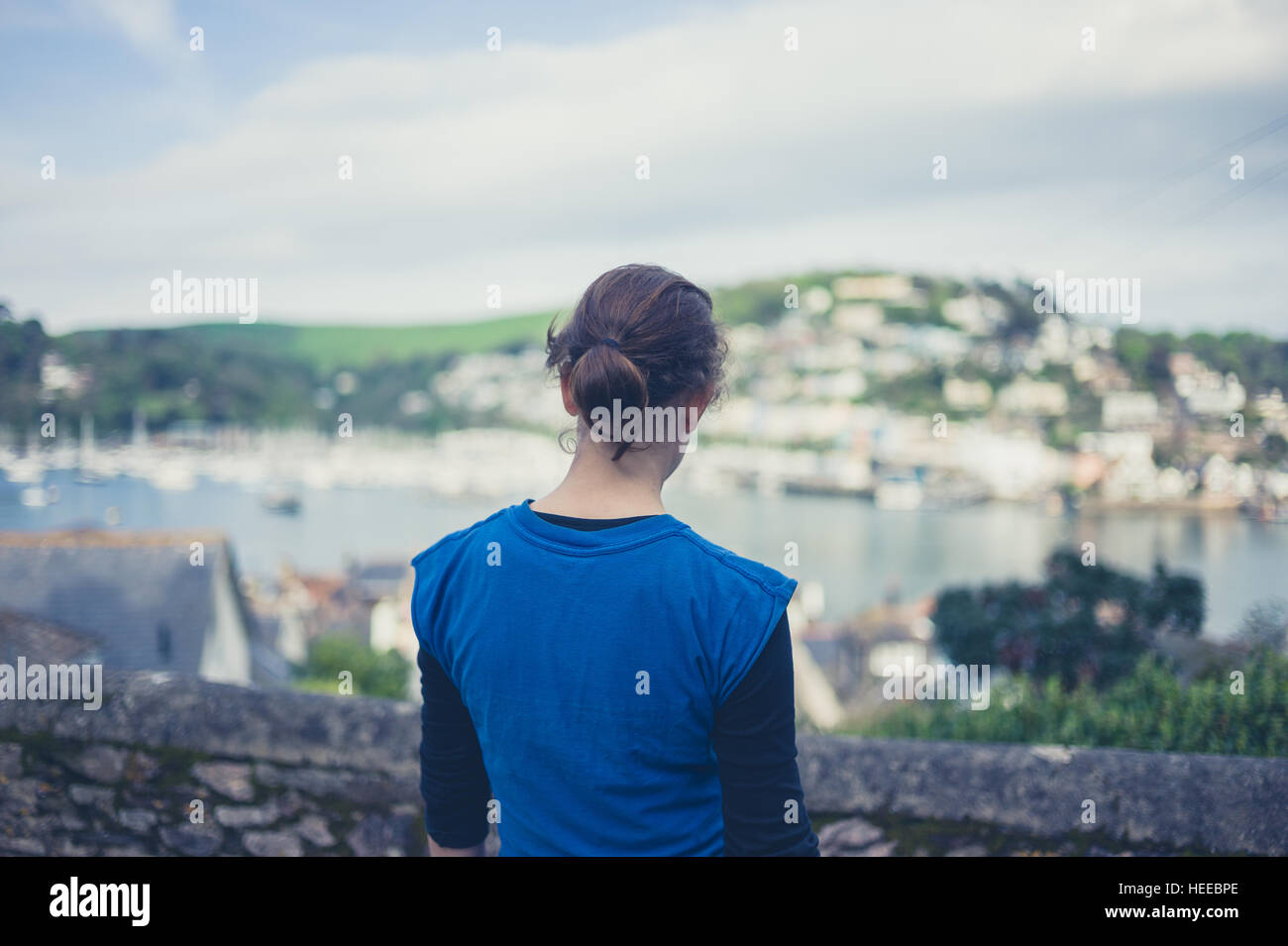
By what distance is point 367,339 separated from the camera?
68.1 meters

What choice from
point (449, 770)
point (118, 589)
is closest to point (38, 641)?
point (118, 589)

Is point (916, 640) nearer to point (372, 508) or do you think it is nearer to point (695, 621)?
point (695, 621)

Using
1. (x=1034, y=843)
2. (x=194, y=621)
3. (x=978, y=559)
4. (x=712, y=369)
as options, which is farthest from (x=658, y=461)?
(x=978, y=559)

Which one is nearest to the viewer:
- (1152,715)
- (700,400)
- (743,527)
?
(700,400)

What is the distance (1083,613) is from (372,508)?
6194 cm

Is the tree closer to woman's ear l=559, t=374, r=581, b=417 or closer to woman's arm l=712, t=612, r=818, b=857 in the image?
woman's arm l=712, t=612, r=818, b=857

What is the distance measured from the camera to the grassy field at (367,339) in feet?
169

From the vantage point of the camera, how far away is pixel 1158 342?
82.8 feet

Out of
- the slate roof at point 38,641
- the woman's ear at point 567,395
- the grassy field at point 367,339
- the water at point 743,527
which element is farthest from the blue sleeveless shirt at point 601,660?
the grassy field at point 367,339

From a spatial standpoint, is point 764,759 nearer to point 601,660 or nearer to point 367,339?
point 601,660

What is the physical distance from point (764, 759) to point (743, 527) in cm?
4499

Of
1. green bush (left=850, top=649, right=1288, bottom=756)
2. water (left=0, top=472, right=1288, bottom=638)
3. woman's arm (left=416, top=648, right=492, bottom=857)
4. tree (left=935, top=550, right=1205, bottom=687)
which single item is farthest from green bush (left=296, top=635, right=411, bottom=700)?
woman's arm (left=416, top=648, right=492, bottom=857)

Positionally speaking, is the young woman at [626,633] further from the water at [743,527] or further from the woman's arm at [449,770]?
the water at [743,527]

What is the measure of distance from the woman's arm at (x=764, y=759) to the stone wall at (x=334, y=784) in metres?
1.53
